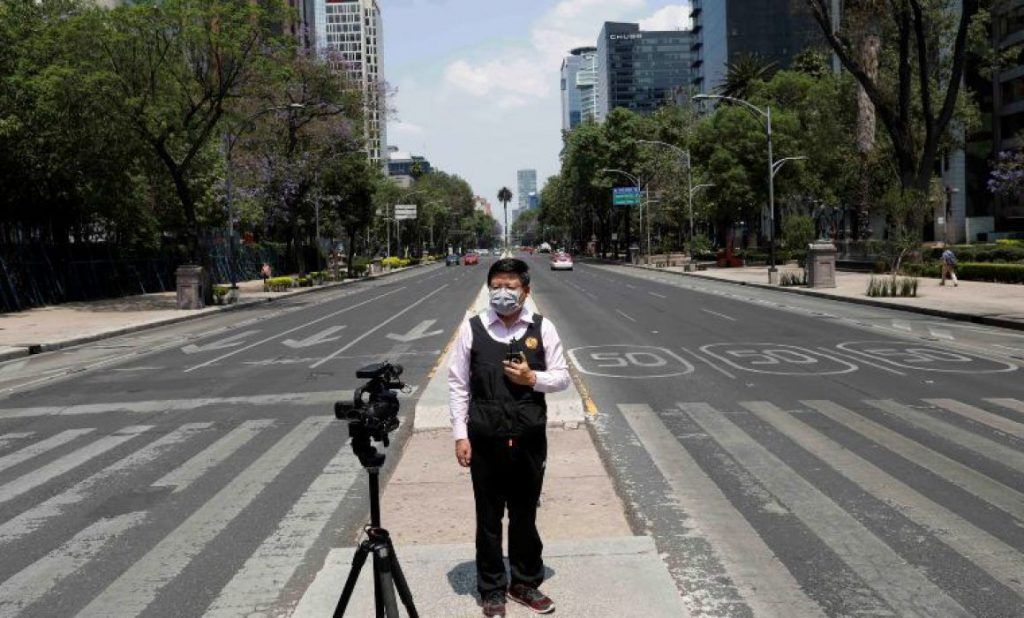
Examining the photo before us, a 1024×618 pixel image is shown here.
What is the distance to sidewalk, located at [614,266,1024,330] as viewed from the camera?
21.4 meters

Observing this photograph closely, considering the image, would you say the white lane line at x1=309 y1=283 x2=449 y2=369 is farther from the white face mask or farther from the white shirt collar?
the white face mask

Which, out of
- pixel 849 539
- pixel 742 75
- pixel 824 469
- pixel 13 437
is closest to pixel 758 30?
pixel 742 75

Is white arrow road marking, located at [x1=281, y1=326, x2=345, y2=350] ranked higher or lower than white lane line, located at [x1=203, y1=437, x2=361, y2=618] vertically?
higher

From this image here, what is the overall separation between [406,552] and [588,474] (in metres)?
2.20

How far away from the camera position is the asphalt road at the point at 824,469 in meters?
4.94

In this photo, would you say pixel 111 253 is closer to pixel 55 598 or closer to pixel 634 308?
pixel 634 308

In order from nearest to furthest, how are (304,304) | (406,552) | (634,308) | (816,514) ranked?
(406,552)
(816,514)
(634,308)
(304,304)

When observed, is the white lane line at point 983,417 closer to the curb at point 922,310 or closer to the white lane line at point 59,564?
the white lane line at point 59,564

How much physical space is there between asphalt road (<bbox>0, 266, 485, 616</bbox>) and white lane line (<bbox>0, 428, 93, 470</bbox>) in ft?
0.09

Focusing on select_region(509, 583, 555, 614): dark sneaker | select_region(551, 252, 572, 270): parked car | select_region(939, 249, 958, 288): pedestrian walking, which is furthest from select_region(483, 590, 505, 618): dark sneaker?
select_region(551, 252, 572, 270): parked car

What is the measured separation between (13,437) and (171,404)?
6.94ft

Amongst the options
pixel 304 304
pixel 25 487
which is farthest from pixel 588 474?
pixel 304 304

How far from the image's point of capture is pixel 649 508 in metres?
6.39

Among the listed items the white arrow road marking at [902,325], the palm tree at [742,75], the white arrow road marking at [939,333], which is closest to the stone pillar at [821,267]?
the white arrow road marking at [902,325]
